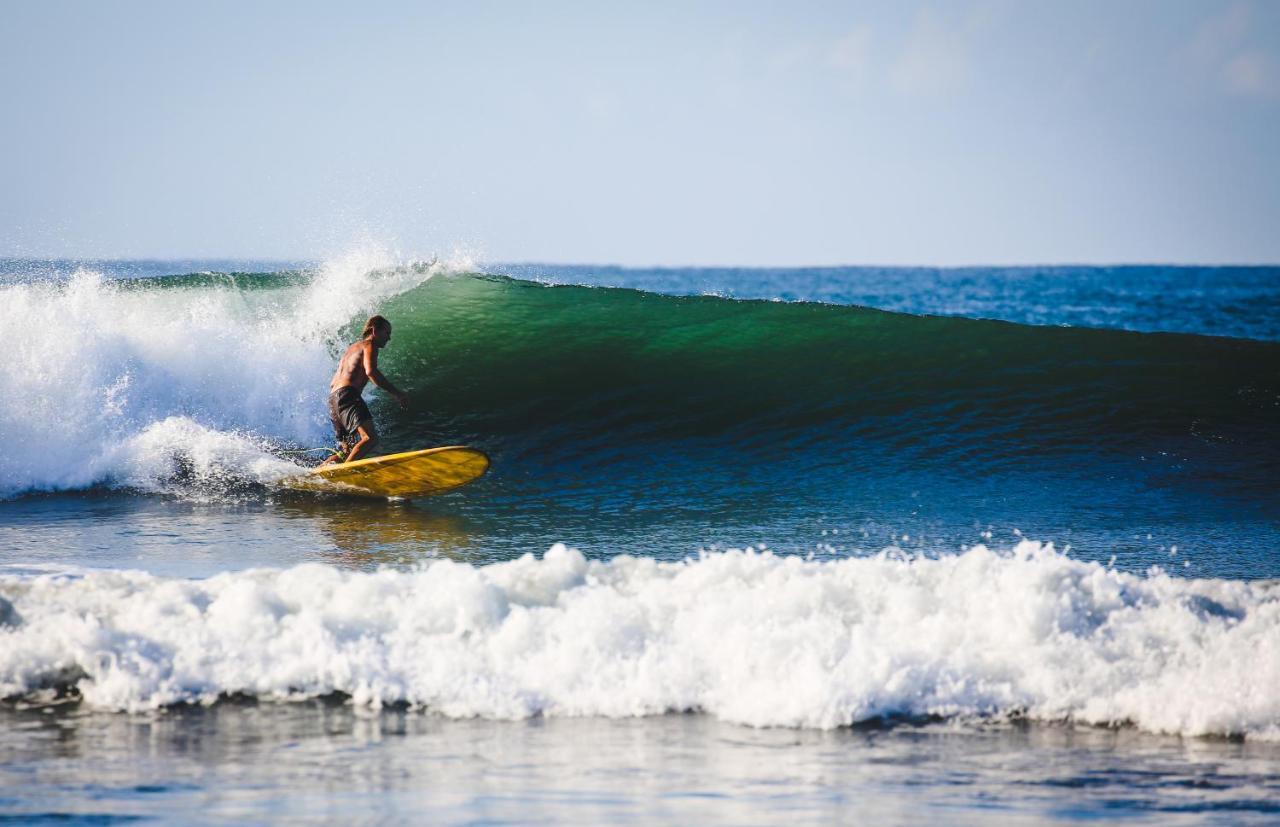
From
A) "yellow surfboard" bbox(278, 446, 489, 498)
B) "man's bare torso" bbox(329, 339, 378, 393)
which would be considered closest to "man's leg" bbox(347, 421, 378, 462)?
"yellow surfboard" bbox(278, 446, 489, 498)

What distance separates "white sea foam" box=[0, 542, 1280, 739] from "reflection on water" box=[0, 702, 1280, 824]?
0.46 feet

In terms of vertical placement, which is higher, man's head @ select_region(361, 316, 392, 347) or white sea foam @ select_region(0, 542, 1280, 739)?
man's head @ select_region(361, 316, 392, 347)

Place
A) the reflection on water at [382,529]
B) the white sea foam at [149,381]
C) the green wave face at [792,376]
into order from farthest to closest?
the green wave face at [792,376] < the white sea foam at [149,381] < the reflection on water at [382,529]

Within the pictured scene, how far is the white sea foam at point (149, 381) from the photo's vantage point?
891cm

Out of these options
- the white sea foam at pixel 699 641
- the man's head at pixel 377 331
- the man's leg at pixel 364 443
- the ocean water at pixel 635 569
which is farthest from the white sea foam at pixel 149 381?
the white sea foam at pixel 699 641

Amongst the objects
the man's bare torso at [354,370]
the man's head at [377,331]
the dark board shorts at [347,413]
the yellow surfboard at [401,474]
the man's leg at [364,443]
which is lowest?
the yellow surfboard at [401,474]

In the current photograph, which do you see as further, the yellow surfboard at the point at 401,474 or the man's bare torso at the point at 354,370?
the man's bare torso at the point at 354,370

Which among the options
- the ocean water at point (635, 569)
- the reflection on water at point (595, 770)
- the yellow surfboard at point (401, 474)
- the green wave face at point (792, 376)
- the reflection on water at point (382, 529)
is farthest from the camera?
the green wave face at point (792, 376)

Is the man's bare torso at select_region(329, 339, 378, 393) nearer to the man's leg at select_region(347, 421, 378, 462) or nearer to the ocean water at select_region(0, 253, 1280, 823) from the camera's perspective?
the man's leg at select_region(347, 421, 378, 462)

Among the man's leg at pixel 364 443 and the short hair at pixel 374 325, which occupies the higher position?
the short hair at pixel 374 325

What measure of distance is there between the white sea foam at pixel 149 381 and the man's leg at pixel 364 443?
637 mm

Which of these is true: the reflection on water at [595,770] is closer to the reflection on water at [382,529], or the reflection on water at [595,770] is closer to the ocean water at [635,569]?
the ocean water at [635,569]

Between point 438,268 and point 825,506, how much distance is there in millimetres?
7650

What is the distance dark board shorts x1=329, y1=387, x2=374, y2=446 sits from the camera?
8594 millimetres
